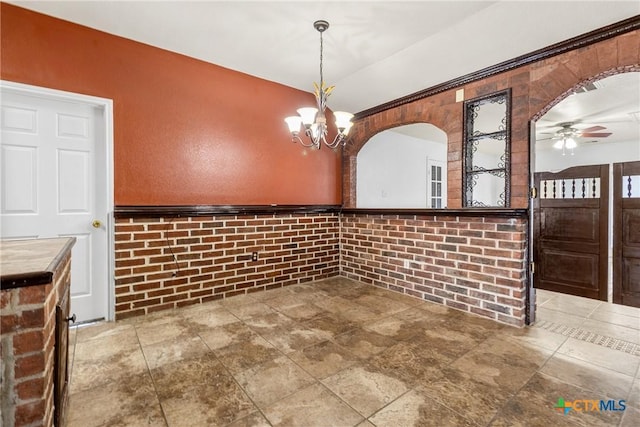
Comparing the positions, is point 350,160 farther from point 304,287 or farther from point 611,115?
point 611,115

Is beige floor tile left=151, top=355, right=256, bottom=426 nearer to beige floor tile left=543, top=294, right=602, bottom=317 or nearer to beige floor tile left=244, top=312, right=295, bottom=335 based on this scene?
beige floor tile left=244, top=312, right=295, bottom=335

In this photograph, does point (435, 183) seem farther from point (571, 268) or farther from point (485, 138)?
point (485, 138)

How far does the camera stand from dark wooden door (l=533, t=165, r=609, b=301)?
3.40 metres

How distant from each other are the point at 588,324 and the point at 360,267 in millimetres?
2302

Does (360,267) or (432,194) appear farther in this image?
(432,194)

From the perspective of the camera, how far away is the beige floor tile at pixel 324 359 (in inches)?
74.4

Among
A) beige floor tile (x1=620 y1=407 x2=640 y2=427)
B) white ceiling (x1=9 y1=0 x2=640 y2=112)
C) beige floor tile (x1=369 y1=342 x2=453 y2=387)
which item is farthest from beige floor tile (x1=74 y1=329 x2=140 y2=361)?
beige floor tile (x1=620 y1=407 x2=640 y2=427)

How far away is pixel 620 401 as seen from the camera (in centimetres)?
160

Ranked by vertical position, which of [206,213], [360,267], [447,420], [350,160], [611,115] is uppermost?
[611,115]

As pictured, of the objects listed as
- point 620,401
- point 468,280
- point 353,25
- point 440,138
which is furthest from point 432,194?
point 620,401

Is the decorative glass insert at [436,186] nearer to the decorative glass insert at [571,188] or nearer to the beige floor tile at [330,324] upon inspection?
the decorative glass insert at [571,188]

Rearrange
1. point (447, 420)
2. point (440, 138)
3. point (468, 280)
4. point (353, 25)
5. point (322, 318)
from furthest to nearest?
point (440, 138), point (468, 280), point (322, 318), point (353, 25), point (447, 420)

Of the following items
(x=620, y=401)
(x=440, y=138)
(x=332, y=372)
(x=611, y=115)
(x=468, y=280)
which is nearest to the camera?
(x=620, y=401)

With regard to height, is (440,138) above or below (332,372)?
above
